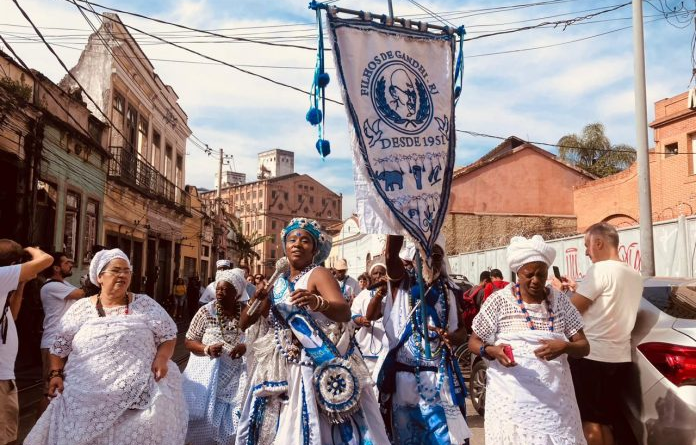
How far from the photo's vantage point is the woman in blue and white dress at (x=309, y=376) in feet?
11.4

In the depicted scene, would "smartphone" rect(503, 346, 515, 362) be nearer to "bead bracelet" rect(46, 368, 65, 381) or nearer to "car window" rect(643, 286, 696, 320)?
"car window" rect(643, 286, 696, 320)

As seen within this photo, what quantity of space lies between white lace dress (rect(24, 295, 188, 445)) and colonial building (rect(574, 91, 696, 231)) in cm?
1969

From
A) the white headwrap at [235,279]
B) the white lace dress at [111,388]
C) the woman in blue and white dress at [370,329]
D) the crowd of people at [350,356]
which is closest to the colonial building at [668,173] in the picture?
the woman in blue and white dress at [370,329]

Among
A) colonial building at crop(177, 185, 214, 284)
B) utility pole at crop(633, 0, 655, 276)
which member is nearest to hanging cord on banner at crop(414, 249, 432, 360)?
utility pole at crop(633, 0, 655, 276)

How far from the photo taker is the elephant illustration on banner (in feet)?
13.4

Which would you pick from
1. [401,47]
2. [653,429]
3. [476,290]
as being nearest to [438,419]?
[653,429]

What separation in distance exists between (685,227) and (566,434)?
964cm

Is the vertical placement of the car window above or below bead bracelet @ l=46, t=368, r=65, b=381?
above

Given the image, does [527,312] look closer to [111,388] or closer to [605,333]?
[605,333]

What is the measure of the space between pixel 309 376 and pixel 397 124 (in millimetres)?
1745

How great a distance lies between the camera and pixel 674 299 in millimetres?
4758

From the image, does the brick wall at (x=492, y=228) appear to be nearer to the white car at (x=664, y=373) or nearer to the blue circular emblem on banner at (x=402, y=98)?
the white car at (x=664, y=373)

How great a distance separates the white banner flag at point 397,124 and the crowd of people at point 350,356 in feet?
0.89

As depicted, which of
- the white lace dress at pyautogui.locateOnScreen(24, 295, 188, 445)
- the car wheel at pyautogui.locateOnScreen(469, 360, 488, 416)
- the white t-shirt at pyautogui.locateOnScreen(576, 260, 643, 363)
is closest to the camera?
the white lace dress at pyautogui.locateOnScreen(24, 295, 188, 445)
